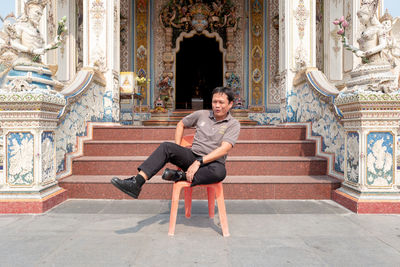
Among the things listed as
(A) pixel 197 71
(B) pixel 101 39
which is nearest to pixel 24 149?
(B) pixel 101 39

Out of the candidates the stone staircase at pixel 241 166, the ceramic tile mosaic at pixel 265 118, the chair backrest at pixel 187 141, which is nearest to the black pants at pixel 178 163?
the chair backrest at pixel 187 141

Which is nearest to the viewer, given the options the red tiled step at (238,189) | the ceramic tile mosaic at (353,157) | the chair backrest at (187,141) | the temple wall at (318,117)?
the chair backrest at (187,141)

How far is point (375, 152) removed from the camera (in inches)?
125

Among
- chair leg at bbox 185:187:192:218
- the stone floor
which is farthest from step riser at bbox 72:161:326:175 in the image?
chair leg at bbox 185:187:192:218

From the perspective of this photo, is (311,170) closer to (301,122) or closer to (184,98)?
(301,122)

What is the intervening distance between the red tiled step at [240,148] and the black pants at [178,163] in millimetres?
2117

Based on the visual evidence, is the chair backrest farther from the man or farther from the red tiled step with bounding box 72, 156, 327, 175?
the red tiled step with bounding box 72, 156, 327, 175

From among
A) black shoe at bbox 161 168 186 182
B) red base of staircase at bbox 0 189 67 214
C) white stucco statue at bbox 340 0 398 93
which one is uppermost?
white stucco statue at bbox 340 0 398 93

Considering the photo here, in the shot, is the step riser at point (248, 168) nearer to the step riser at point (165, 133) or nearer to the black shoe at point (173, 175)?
the step riser at point (165, 133)

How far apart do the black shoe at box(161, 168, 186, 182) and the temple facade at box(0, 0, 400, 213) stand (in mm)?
1765

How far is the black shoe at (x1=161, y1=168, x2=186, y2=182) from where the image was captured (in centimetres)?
226

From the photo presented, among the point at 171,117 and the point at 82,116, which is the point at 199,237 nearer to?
the point at 82,116

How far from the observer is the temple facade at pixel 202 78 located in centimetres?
316

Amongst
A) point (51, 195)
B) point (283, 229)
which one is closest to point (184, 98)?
point (51, 195)
